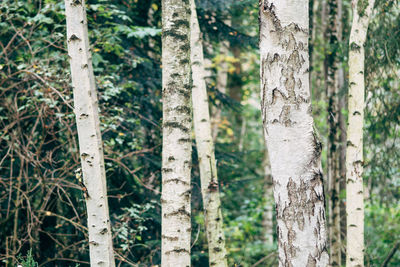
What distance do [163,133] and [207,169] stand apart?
2.07 m

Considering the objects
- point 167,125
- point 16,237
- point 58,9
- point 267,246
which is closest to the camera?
point 167,125

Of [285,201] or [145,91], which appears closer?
[285,201]

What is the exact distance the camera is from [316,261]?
2.32 meters

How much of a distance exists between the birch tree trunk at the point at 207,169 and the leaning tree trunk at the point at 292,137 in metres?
2.94

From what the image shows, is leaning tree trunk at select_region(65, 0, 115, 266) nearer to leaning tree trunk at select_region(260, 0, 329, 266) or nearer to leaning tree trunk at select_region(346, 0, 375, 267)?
leaning tree trunk at select_region(260, 0, 329, 266)

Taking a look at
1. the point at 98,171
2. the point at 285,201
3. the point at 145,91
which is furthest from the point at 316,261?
the point at 145,91

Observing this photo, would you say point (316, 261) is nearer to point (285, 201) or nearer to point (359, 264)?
point (285, 201)

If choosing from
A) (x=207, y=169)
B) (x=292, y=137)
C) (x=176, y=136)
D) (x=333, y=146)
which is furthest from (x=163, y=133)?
(x=333, y=146)

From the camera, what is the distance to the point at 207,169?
17.8 ft

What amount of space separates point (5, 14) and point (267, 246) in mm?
8153

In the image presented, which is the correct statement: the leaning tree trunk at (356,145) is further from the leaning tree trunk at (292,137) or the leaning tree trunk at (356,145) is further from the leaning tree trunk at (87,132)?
the leaning tree trunk at (87,132)

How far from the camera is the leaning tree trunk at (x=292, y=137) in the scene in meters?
2.35

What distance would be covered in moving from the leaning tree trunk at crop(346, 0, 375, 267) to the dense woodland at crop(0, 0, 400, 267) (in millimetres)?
15

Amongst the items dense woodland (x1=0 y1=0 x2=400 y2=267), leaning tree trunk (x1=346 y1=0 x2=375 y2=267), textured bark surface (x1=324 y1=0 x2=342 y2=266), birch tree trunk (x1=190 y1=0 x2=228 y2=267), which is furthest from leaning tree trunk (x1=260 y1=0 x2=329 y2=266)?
textured bark surface (x1=324 y1=0 x2=342 y2=266)
